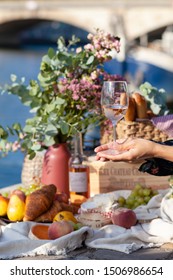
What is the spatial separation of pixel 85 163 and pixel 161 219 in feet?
1.90

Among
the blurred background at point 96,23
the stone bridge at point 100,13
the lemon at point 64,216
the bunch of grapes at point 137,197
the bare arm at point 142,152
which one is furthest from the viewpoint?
the stone bridge at point 100,13

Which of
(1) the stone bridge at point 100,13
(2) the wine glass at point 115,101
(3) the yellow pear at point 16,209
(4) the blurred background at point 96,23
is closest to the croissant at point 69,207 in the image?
(3) the yellow pear at point 16,209

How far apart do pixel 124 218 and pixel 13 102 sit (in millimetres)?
13231

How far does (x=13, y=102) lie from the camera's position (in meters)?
15.7

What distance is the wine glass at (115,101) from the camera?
7.77 feet

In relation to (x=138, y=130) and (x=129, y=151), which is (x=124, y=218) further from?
(x=138, y=130)

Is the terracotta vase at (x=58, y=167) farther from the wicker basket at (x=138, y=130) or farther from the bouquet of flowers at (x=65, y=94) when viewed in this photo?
the wicker basket at (x=138, y=130)

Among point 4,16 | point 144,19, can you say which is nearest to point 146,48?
point 144,19

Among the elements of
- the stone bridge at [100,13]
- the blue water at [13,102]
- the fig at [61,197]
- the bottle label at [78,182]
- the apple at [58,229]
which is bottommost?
the blue water at [13,102]

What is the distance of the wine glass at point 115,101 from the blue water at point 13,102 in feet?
3.59

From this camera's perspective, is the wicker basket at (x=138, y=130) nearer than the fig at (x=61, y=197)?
No

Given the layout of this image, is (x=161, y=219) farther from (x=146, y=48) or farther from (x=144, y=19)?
(x=144, y=19)

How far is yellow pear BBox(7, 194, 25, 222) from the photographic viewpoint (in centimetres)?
264

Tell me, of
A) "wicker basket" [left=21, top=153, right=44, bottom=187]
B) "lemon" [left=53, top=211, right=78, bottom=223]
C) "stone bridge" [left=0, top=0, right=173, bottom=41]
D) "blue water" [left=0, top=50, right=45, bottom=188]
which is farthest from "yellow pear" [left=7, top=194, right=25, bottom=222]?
"stone bridge" [left=0, top=0, right=173, bottom=41]
